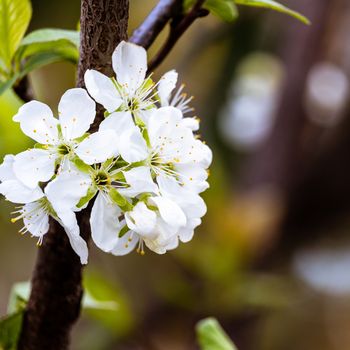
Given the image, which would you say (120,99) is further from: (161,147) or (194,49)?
(194,49)

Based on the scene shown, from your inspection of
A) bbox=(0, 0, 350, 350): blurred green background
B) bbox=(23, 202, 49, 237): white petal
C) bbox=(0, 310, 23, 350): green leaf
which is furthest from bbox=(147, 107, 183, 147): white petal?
bbox=(0, 0, 350, 350): blurred green background

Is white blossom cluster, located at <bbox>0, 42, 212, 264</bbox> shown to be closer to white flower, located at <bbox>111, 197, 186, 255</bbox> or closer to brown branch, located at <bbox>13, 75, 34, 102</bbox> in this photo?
white flower, located at <bbox>111, 197, 186, 255</bbox>

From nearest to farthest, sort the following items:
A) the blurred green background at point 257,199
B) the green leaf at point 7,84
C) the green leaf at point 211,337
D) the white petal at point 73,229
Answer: the white petal at point 73,229, the green leaf at point 7,84, the green leaf at point 211,337, the blurred green background at point 257,199

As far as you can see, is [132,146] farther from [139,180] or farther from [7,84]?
[7,84]

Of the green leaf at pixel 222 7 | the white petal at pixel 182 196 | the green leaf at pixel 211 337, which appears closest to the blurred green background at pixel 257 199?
the green leaf at pixel 211 337

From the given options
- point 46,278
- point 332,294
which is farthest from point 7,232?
point 46,278

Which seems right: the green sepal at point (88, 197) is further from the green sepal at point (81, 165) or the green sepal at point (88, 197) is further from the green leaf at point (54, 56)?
the green leaf at point (54, 56)

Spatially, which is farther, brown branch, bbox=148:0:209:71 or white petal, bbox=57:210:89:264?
brown branch, bbox=148:0:209:71
